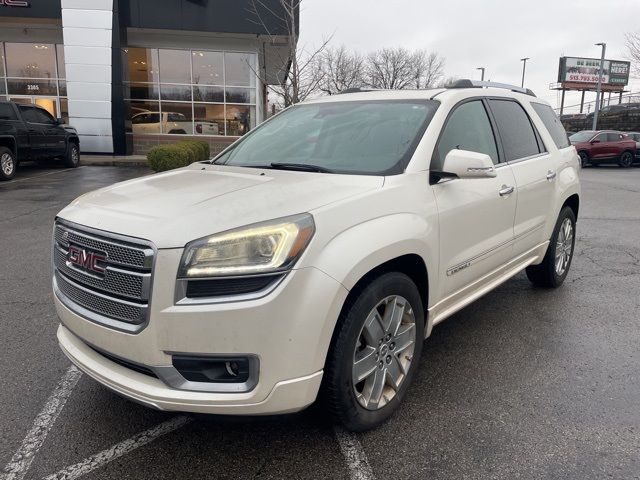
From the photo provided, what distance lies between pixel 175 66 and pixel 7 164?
397 inches

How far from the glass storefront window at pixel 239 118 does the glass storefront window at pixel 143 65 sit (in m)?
3.34

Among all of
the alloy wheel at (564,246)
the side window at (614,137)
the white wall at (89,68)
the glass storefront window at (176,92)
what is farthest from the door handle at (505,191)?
the side window at (614,137)

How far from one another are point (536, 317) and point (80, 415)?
354cm

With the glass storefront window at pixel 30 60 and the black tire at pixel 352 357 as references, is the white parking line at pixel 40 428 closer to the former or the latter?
the black tire at pixel 352 357

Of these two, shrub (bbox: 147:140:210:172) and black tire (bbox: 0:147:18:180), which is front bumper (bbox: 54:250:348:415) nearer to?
shrub (bbox: 147:140:210:172)

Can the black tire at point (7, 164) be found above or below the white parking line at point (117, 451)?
above

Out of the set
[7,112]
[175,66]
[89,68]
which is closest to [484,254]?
[7,112]

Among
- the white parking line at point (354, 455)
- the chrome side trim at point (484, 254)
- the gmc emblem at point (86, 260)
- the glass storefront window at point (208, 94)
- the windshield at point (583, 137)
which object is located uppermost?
the glass storefront window at point (208, 94)

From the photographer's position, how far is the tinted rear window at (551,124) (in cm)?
484

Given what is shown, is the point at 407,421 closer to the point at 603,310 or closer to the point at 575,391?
the point at 575,391

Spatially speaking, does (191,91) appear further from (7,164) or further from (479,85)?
(479,85)

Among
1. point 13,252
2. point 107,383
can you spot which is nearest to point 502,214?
point 107,383

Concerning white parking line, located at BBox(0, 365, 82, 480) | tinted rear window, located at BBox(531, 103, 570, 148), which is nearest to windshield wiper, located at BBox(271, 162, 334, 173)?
white parking line, located at BBox(0, 365, 82, 480)

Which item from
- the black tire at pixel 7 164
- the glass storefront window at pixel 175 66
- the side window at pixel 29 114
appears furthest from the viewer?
the glass storefront window at pixel 175 66
